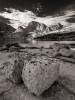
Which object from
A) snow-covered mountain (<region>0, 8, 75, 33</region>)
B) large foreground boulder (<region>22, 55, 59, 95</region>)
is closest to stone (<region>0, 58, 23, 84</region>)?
large foreground boulder (<region>22, 55, 59, 95</region>)

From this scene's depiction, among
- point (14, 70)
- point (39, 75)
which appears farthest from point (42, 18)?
point (39, 75)

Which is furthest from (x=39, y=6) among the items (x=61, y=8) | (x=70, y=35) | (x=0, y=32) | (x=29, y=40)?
(x=29, y=40)

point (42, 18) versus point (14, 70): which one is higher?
point (42, 18)

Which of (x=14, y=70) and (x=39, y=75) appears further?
(x=14, y=70)

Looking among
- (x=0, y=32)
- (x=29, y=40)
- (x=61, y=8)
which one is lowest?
(x=29, y=40)

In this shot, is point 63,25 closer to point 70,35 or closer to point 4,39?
point 70,35

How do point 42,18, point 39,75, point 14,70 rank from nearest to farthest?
point 39,75
point 14,70
point 42,18

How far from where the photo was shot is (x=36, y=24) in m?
5.39

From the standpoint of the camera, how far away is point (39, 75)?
3.40 ft

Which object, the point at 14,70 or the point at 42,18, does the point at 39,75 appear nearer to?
the point at 14,70

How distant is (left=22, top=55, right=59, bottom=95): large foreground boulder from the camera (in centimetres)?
103

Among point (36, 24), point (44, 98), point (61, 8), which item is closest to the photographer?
point (44, 98)

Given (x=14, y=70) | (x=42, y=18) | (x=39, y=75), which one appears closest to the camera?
(x=39, y=75)

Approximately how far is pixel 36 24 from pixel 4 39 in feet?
8.52
